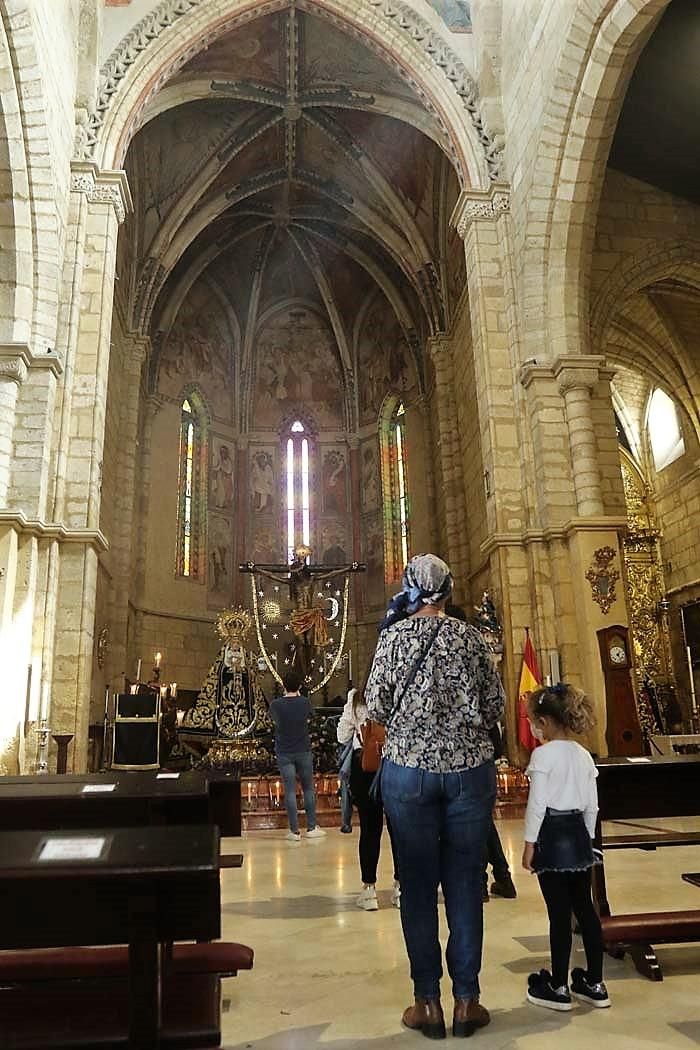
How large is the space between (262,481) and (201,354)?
144 inches

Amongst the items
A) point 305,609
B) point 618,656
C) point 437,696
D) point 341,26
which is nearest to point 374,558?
point 305,609

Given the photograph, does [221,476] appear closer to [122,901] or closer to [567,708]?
[567,708]

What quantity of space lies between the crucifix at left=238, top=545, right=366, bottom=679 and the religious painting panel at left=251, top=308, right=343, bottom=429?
327 inches

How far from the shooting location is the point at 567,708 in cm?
297

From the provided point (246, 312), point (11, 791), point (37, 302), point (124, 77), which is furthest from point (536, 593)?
point (246, 312)

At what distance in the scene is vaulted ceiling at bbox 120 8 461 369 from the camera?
15.3m

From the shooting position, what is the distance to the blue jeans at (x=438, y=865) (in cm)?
259

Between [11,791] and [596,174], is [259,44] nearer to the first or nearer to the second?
[596,174]

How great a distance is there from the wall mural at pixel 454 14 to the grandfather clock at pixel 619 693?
10112 millimetres

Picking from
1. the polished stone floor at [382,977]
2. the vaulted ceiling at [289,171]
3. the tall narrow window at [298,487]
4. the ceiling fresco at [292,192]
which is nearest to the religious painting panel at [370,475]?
the ceiling fresco at [292,192]

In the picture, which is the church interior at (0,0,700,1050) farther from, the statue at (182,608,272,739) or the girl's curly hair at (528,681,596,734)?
the girl's curly hair at (528,681,596,734)

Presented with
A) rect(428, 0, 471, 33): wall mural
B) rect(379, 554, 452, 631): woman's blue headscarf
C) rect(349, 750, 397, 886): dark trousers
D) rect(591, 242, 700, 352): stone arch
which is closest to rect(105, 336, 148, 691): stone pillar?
rect(428, 0, 471, 33): wall mural

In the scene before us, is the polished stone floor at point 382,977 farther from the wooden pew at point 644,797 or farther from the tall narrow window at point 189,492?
the tall narrow window at point 189,492

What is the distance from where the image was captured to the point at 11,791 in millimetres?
3535
